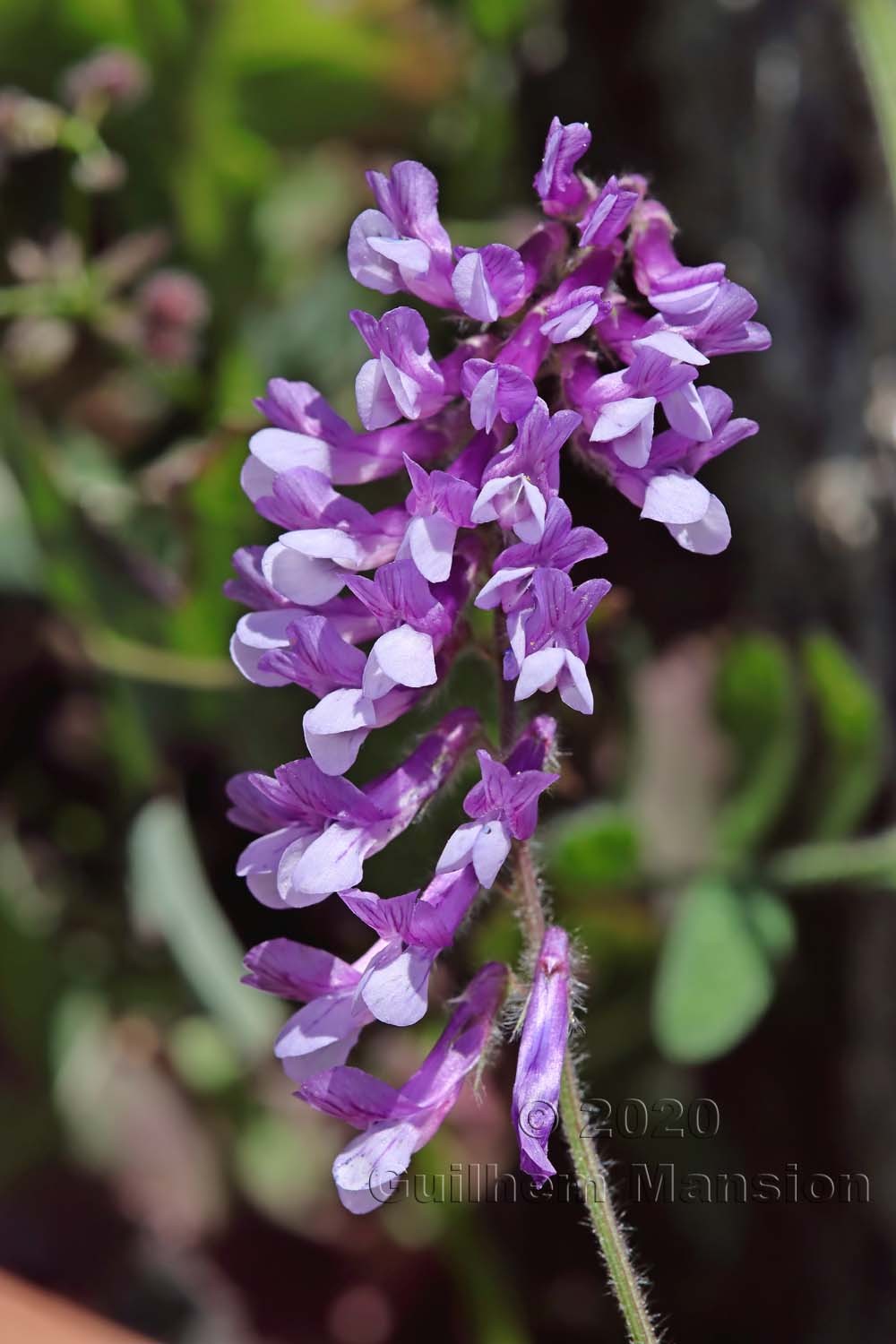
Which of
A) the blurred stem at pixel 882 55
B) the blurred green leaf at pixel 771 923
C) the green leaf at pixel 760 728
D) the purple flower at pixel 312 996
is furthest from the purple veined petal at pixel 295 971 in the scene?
the blurred stem at pixel 882 55

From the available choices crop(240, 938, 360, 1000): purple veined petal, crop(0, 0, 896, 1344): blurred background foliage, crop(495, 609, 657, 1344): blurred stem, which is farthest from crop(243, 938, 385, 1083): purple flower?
crop(0, 0, 896, 1344): blurred background foliage

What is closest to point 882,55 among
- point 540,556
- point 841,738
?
point 841,738

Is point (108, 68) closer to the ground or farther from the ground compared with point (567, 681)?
farther from the ground

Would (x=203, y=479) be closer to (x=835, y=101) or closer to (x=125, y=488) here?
(x=125, y=488)

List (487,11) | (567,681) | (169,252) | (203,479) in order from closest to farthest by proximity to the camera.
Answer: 1. (567,681)
2. (203,479)
3. (487,11)
4. (169,252)

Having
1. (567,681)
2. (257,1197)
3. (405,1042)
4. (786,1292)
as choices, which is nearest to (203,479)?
(567,681)

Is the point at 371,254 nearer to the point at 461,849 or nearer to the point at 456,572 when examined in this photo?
the point at 456,572

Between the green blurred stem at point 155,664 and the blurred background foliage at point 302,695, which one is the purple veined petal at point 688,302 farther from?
the green blurred stem at point 155,664
